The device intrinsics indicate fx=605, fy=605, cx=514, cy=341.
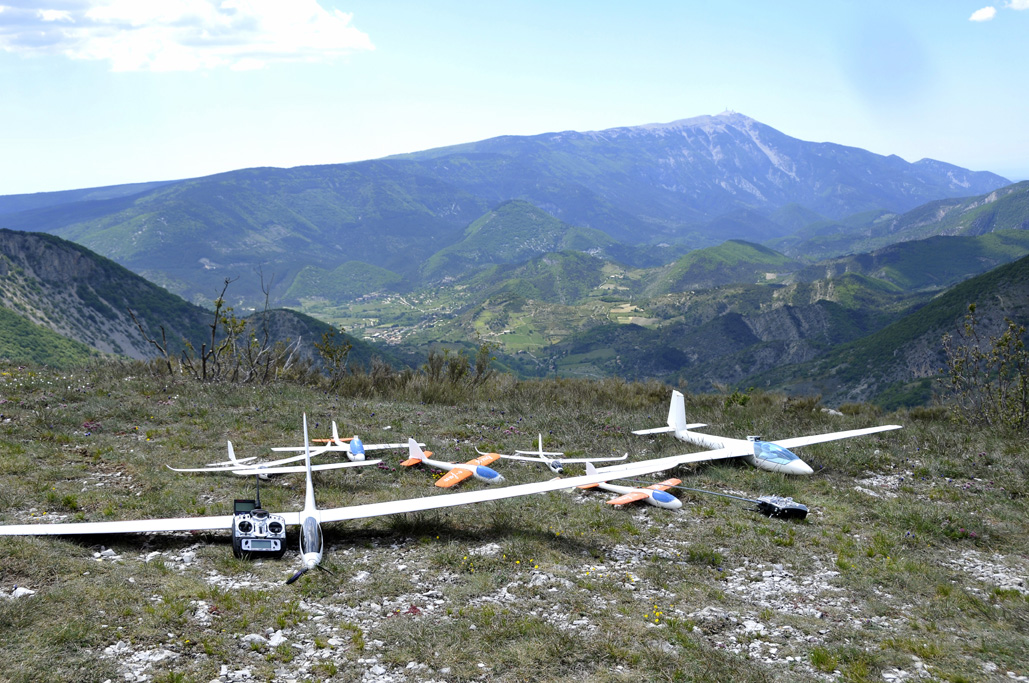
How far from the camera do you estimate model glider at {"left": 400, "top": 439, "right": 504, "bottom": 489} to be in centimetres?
1298

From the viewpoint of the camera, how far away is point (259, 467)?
1267 cm

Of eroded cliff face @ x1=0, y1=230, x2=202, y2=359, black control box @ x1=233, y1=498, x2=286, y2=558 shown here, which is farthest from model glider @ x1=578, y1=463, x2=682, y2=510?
eroded cliff face @ x1=0, y1=230, x2=202, y2=359

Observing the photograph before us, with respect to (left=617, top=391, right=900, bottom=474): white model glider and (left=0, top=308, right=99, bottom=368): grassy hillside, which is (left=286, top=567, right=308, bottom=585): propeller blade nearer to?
(left=617, top=391, right=900, bottom=474): white model glider

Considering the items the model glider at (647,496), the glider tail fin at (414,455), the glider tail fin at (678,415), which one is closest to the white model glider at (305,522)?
the model glider at (647,496)

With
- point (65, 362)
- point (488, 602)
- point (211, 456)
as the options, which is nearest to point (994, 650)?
point (488, 602)

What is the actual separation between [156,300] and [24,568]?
15214 centimetres

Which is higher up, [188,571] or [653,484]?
[188,571]

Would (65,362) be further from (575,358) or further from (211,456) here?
(575,358)

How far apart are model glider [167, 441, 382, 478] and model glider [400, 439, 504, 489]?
822 mm

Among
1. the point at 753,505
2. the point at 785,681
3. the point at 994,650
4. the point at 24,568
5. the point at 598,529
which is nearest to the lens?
the point at 785,681

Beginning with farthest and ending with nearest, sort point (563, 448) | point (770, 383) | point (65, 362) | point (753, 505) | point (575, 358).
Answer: point (575, 358) → point (770, 383) → point (65, 362) → point (563, 448) → point (753, 505)

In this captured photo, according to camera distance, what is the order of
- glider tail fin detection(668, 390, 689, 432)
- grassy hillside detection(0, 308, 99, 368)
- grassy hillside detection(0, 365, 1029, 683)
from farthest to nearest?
grassy hillside detection(0, 308, 99, 368)
glider tail fin detection(668, 390, 689, 432)
grassy hillside detection(0, 365, 1029, 683)

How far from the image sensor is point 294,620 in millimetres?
7566

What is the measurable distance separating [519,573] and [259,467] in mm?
6525
